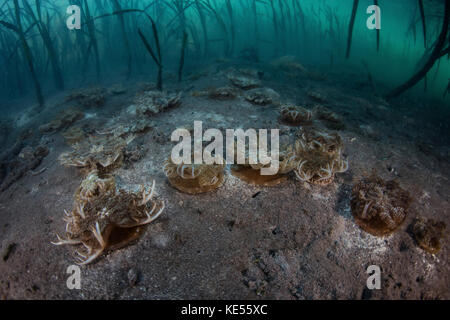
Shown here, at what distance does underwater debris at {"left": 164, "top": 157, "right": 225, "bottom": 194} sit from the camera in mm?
2951

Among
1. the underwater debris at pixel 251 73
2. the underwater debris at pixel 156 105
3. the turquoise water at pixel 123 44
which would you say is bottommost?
the underwater debris at pixel 156 105

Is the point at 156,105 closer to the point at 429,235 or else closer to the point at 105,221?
the point at 105,221

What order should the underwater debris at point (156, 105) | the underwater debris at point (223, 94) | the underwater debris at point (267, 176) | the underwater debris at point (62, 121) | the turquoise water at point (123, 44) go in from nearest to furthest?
the underwater debris at point (267, 176) → the underwater debris at point (156, 105) → the underwater debris at point (62, 121) → the underwater debris at point (223, 94) → the turquoise water at point (123, 44)

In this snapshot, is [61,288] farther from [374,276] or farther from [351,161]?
[351,161]

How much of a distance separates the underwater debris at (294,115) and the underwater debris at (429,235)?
2710mm

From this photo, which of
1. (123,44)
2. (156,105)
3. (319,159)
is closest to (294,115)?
(319,159)

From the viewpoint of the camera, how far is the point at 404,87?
7500mm

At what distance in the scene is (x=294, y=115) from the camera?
4.71m

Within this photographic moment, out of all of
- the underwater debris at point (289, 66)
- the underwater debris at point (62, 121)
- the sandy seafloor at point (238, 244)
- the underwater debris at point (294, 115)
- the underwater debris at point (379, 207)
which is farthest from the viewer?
the underwater debris at point (289, 66)

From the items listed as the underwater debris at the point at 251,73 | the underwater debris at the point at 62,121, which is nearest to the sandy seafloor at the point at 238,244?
the underwater debris at the point at 62,121

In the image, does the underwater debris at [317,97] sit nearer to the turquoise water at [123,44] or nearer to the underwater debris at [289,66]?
the turquoise water at [123,44]

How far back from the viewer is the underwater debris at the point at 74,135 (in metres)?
4.79

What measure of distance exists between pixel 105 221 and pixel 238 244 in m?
1.51

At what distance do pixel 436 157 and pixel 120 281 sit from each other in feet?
19.5
